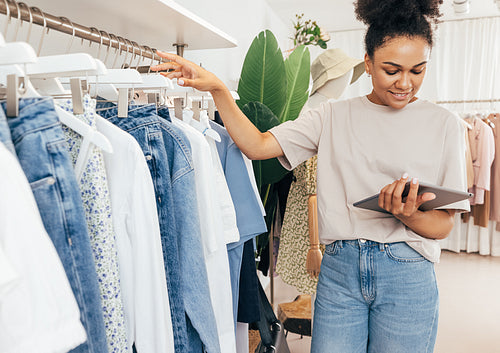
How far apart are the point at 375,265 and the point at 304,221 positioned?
0.97 metres

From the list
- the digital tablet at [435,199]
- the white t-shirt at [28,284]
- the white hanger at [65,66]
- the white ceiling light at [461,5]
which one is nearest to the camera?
the white t-shirt at [28,284]

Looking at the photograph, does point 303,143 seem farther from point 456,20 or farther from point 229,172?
point 456,20

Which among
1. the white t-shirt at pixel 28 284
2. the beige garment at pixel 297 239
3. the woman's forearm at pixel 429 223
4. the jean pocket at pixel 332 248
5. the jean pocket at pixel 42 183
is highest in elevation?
the jean pocket at pixel 42 183

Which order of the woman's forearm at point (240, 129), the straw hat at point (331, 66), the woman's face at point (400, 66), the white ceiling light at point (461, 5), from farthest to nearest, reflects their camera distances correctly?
the white ceiling light at point (461, 5), the straw hat at point (331, 66), the woman's forearm at point (240, 129), the woman's face at point (400, 66)

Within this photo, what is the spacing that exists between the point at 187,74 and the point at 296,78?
1299mm

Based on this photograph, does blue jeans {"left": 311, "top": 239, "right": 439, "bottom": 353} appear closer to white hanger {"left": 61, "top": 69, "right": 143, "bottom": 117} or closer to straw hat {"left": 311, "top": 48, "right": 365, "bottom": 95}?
white hanger {"left": 61, "top": 69, "right": 143, "bottom": 117}

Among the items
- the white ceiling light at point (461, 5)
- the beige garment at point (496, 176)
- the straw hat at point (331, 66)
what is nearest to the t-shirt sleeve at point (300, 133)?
the straw hat at point (331, 66)

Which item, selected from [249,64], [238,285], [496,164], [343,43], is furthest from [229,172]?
[343,43]

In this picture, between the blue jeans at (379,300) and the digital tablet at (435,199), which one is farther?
the blue jeans at (379,300)

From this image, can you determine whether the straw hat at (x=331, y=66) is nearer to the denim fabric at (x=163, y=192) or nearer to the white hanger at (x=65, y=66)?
the denim fabric at (x=163, y=192)

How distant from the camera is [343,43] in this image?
5473 millimetres

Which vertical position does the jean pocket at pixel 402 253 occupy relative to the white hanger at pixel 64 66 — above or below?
below

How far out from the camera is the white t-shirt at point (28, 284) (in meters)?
0.55

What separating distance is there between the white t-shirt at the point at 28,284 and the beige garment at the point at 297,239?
5.46 feet
